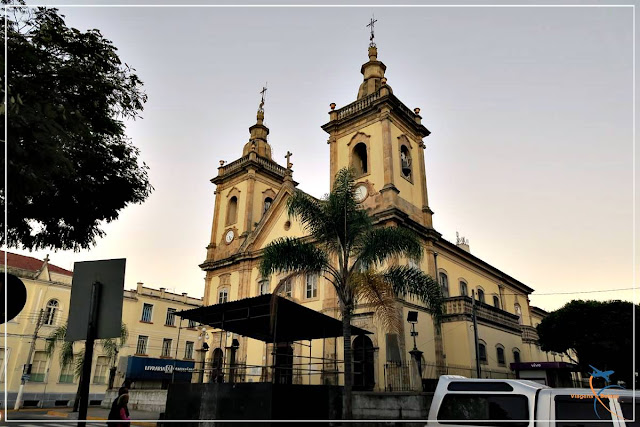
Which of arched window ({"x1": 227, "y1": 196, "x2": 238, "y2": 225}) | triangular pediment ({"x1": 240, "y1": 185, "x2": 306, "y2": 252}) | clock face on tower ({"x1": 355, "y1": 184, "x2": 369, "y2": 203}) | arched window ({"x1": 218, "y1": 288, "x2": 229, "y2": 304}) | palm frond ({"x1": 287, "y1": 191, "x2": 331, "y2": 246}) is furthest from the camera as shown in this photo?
arched window ({"x1": 227, "y1": 196, "x2": 238, "y2": 225})

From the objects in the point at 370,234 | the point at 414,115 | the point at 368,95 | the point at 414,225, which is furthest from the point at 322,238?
the point at 414,115

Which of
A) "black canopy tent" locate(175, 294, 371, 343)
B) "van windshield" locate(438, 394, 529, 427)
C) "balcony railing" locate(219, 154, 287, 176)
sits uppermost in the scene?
"balcony railing" locate(219, 154, 287, 176)

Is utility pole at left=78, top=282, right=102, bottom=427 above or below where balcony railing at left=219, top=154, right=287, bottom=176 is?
below

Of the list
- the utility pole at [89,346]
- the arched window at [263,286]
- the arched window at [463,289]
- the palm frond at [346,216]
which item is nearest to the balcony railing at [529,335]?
the arched window at [463,289]

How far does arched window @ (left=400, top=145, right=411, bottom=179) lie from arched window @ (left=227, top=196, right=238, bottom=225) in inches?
558

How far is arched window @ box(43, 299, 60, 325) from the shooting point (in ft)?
121

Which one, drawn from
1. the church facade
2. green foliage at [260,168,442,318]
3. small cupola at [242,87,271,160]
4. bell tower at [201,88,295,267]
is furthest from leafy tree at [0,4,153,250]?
small cupola at [242,87,271,160]

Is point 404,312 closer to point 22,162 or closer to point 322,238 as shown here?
point 322,238

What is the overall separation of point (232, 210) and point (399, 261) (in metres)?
17.1

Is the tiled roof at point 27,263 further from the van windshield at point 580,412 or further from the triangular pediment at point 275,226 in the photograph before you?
the van windshield at point 580,412

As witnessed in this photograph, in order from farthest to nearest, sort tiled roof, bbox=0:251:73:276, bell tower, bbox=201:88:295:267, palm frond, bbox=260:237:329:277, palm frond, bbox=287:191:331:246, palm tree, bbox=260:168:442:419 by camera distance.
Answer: tiled roof, bbox=0:251:73:276, bell tower, bbox=201:88:295:267, palm frond, bbox=287:191:331:246, palm frond, bbox=260:237:329:277, palm tree, bbox=260:168:442:419

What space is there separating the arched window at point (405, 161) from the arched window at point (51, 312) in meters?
30.5

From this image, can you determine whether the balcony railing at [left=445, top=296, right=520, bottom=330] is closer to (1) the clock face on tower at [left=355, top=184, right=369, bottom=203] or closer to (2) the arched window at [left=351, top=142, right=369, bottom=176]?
(1) the clock face on tower at [left=355, top=184, right=369, bottom=203]

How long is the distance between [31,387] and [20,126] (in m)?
35.8
